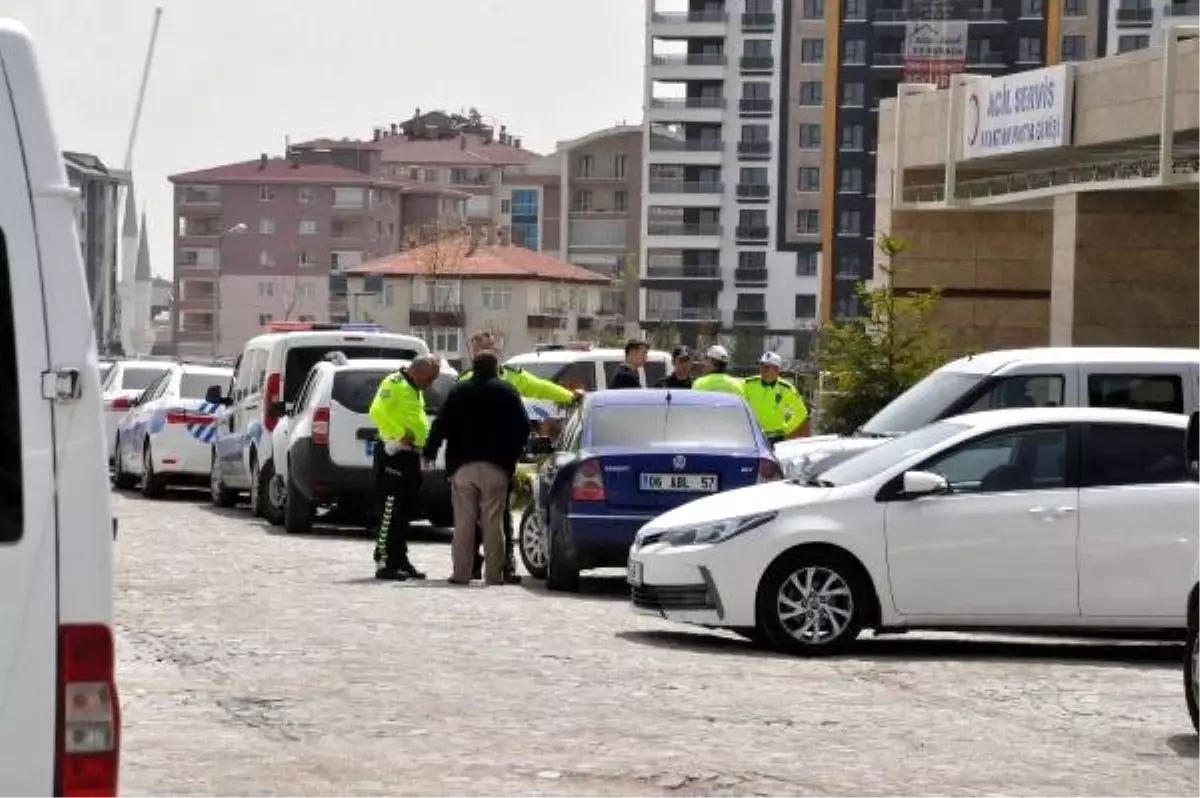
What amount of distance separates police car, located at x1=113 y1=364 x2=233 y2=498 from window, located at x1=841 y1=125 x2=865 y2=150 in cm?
10472

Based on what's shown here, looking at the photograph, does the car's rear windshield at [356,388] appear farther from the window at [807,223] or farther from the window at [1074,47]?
the window at [807,223]

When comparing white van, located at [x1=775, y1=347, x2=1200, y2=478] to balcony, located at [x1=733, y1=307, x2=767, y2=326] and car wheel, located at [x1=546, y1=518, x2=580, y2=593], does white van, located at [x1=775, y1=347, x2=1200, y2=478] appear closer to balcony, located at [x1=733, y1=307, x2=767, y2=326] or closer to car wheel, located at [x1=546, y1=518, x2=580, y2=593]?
car wheel, located at [x1=546, y1=518, x2=580, y2=593]

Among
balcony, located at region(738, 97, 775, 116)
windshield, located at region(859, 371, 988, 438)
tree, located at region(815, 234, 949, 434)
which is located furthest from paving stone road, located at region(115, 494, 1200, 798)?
balcony, located at region(738, 97, 775, 116)

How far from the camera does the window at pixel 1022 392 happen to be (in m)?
21.1

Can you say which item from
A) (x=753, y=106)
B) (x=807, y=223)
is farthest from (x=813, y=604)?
(x=753, y=106)

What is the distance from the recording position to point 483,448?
21.7 m

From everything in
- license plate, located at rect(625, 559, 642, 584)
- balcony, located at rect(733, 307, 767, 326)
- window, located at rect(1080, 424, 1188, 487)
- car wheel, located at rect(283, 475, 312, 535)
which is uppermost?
window, located at rect(1080, 424, 1188, 487)

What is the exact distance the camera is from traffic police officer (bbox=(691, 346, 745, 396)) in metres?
25.3

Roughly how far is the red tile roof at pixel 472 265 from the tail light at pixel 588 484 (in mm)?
140257

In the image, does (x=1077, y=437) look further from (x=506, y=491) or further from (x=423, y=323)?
(x=423, y=323)

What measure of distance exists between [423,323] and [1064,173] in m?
118

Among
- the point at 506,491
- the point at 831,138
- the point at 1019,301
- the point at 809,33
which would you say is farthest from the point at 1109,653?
the point at 809,33

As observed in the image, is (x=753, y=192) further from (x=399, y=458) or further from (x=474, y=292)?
(x=399, y=458)

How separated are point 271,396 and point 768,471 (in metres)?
10.6
